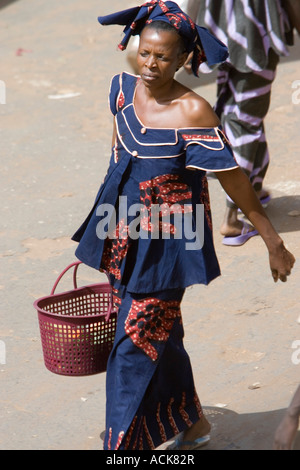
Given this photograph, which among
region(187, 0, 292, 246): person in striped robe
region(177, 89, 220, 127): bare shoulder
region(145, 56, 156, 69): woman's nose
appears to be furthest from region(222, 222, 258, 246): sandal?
region(145, 56, 156, 69): woman's nose

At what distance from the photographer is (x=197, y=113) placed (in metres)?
3.71

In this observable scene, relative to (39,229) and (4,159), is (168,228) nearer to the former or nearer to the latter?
(39,229)

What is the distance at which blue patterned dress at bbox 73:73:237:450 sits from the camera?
3.73 meters

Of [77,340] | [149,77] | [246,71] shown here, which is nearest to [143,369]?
[77,340]

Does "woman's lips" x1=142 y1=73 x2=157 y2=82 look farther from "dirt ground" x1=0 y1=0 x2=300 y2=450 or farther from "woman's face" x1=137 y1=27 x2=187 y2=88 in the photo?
"dirt ground" x1=0 y1=0 x2=300 y2=450

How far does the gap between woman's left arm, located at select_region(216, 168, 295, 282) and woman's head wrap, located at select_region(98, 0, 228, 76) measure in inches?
18.5

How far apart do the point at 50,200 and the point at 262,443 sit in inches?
139

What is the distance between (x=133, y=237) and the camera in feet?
12.5

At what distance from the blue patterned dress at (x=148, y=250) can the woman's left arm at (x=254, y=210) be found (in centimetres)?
8

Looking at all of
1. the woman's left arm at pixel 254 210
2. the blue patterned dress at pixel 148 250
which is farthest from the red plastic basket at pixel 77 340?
the woman's left arm at pixel 254 210

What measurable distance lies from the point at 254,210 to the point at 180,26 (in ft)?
2.59

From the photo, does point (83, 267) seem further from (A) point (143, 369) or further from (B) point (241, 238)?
(A) point (143, 369)

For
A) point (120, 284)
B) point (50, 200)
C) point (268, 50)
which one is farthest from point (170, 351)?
point (50, 200)

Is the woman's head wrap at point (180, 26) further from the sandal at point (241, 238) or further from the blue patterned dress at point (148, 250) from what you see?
the sandal at point (241, 238)
